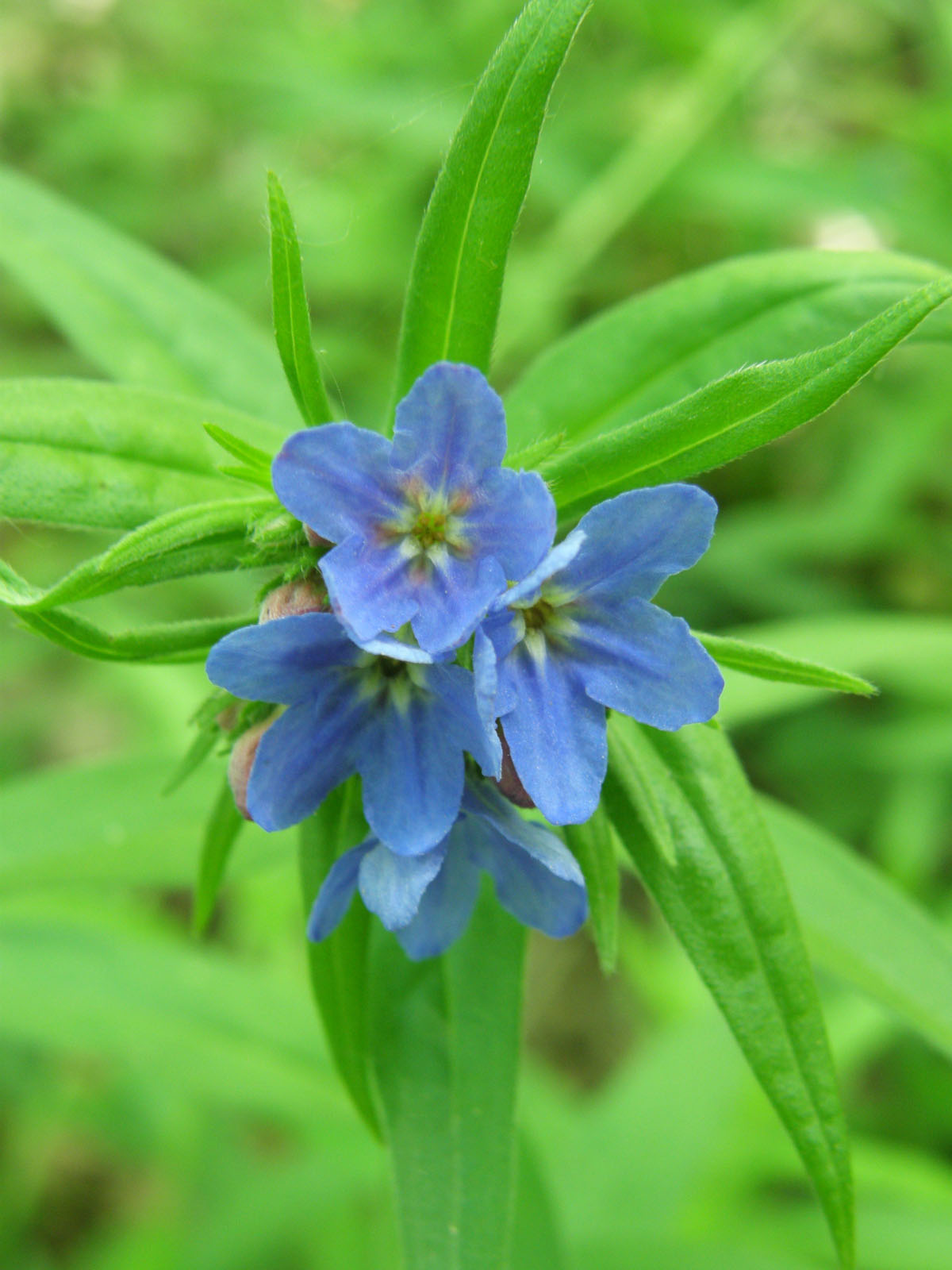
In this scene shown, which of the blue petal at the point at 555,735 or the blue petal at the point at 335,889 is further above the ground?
the blue petal at the point at 555,735

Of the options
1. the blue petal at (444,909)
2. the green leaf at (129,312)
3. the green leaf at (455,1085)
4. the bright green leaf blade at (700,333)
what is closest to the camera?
the blue petal at (444,909)

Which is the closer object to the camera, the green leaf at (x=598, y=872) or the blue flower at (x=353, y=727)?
the blue flower at (x=353, y=727)

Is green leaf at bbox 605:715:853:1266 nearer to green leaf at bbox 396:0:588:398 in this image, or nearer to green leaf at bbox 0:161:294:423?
green leaf at bbox 396:0:588:398

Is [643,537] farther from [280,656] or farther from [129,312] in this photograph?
[129,312]

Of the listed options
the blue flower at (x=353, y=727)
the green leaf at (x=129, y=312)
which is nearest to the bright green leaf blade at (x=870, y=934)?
the blue flower at (x=353, y=727)

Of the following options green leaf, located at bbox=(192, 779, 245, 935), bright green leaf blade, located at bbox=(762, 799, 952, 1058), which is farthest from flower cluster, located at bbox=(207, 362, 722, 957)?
bright green leaf blade, located at bbox=(762, 799, 952, 1058)

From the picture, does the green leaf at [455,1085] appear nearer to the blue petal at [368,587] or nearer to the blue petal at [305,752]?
the blue petal at [305,752]

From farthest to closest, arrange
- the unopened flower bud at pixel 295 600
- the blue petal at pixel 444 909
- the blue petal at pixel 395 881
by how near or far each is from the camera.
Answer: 1. the blue petal at pixel 444 909
2. the unopened flower bud at pixel 295 600
3. the blue petal at pixel 395 881

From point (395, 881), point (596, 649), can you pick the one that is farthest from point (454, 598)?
point (395, 881)
